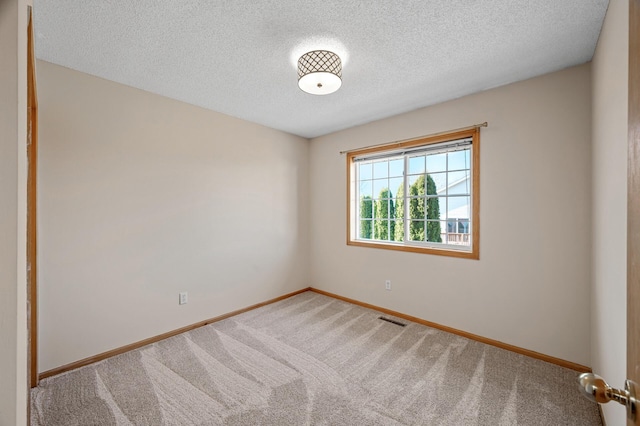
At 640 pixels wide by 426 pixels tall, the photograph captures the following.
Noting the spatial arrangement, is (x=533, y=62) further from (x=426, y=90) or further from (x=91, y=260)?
(x=91, y=260)

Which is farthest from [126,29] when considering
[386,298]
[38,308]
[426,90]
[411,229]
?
[386,298]

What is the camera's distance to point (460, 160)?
2.91 metres

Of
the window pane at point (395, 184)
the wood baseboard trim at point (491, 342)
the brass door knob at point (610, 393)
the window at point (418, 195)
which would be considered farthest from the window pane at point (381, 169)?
the brass door knob at point (610, 393)

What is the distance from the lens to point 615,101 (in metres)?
1.39

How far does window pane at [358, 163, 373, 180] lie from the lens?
12.4ft

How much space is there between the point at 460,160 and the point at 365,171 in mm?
1269

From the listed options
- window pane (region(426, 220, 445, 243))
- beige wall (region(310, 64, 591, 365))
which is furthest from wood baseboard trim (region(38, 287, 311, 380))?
window pane (region(426, 220, 445, 243))

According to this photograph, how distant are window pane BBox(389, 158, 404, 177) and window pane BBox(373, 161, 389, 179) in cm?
6

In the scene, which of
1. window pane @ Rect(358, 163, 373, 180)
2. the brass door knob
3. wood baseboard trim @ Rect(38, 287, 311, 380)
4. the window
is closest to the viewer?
the brass door knob

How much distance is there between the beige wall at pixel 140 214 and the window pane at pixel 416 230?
6.06 ft

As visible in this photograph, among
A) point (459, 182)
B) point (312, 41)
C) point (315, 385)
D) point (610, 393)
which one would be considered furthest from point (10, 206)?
point (459, 182)

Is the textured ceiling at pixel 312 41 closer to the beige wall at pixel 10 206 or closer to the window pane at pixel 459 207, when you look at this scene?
the window pane at pixel 459 207

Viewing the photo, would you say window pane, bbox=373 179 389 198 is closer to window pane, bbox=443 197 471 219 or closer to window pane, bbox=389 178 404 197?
window pane, bbox=389 178 404 197

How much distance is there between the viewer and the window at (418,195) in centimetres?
285
